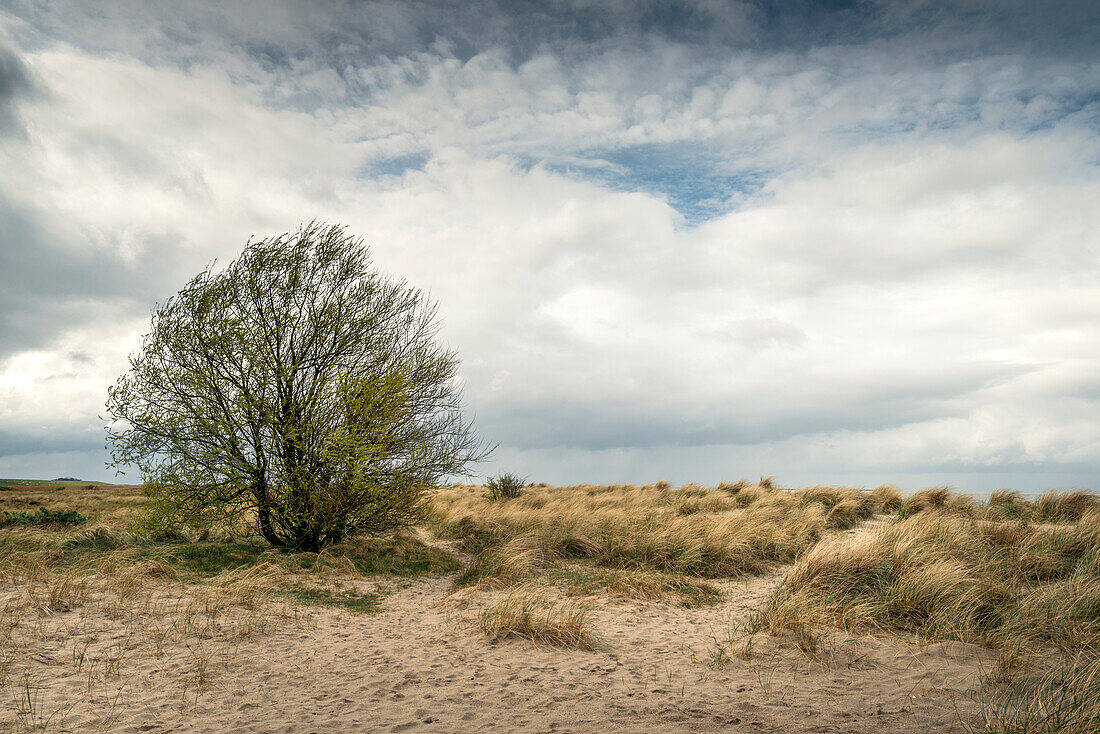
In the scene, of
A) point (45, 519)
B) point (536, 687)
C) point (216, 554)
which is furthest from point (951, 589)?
point (45, 519)

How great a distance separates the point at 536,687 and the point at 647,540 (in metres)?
6.55

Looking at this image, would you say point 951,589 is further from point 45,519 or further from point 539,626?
point 45,519

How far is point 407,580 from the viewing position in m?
10.6

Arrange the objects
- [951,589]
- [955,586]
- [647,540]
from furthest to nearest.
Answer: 1. [647,540]
2. [955,586]
3. [951,589]

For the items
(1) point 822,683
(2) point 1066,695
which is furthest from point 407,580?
(2) point 1066,695

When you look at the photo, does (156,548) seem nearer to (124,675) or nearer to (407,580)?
(407,580)

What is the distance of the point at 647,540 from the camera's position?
11.6 m

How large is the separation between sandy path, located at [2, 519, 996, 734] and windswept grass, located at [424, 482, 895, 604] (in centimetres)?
265

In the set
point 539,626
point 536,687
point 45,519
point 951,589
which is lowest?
point 536,687

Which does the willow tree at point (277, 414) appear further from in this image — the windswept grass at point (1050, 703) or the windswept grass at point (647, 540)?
the windswept grass at point (1050, 703)

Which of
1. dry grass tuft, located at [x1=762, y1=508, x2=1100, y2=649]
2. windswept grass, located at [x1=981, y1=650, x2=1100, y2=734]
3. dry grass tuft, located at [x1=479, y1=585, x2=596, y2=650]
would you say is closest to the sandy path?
dry grass tuft, located at [x1=479, y1=585, x2=596, y2=650]

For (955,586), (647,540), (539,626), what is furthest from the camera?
(647,540)

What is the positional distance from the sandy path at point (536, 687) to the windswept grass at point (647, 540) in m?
2.65

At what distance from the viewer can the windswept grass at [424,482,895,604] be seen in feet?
32.0
